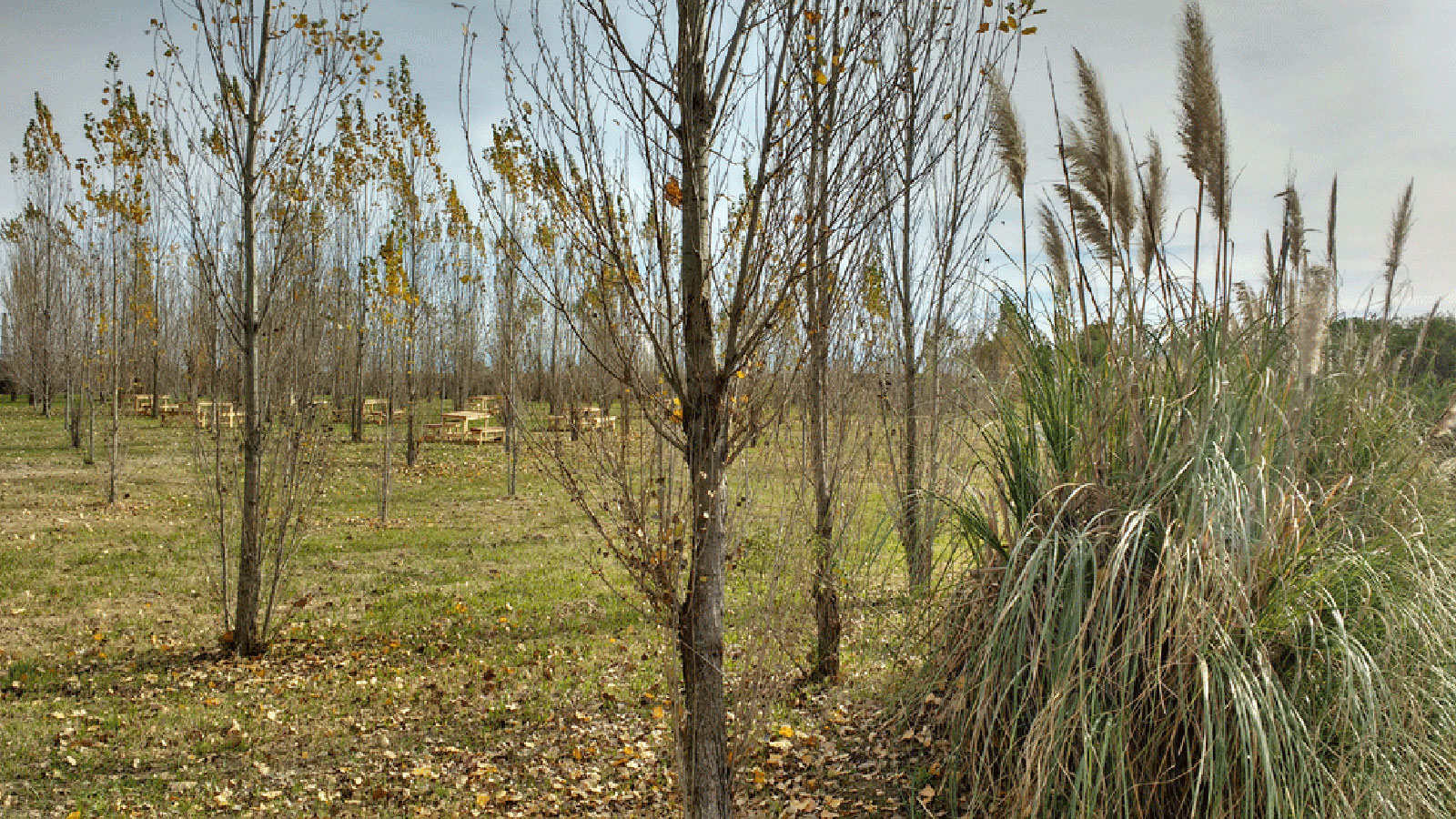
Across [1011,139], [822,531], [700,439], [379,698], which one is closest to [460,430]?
[379,698]

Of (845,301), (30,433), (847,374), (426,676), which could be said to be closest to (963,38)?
(845,301)

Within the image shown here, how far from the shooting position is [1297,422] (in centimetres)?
278

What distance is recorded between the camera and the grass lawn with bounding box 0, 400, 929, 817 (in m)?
3.72

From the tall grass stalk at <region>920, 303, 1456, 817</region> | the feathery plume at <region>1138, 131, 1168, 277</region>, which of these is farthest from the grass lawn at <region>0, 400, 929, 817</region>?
the feathery plume at <region>1138, 131, 1168, 277</region>

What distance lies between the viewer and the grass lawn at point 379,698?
3.72m

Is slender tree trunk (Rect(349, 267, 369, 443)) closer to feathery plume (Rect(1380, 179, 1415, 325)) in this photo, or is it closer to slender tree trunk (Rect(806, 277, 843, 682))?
slender tree trunk (Rect(806, 277, 843, 682))

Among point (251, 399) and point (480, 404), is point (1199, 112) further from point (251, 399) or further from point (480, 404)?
point (480, 404)

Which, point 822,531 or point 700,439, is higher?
point 700,439

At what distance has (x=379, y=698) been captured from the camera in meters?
4.95

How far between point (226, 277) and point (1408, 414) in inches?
276

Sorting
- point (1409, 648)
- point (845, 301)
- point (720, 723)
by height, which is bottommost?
point (720, 723)

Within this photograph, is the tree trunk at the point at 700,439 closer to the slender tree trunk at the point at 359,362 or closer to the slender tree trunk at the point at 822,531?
the slender tree trunk at the point at 822,531

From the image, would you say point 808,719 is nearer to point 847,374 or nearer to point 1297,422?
point 847,374

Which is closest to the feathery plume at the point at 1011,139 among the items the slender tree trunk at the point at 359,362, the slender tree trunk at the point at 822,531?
the slender tree trunk at the point at 822,531
